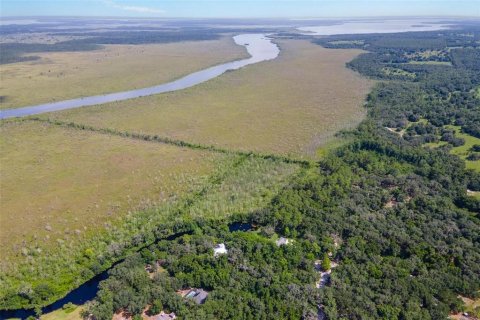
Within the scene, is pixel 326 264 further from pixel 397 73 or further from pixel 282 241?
pixel 397 73

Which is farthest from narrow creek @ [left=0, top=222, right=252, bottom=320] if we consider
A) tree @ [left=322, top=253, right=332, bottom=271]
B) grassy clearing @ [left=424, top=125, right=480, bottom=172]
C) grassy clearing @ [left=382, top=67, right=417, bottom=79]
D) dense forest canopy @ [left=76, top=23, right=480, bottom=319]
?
grassy clearing @ [left=382, top=67, right=417, bottom=79]

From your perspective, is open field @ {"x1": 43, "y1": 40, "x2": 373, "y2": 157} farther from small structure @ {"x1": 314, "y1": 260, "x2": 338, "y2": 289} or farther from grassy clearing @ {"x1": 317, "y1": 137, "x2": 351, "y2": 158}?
small structure @ {"x1": 314, "y1": 260, "x2": 338, "y2": 289}

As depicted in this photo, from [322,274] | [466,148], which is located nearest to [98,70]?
[466,148]

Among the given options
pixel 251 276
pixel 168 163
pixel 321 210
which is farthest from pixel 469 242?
pixel 168 163

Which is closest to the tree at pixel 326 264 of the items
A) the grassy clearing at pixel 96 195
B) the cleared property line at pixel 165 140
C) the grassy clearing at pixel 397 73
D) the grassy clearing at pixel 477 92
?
the grassy clearing at pixel 96 195

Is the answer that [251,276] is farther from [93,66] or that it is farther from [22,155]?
[93,66]
